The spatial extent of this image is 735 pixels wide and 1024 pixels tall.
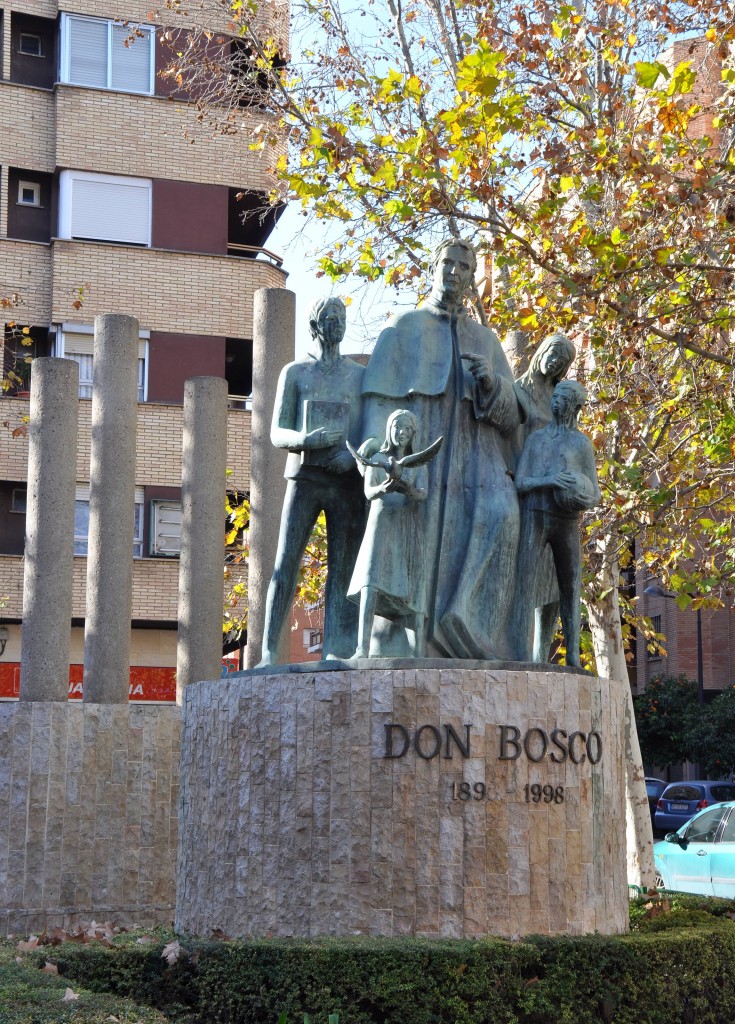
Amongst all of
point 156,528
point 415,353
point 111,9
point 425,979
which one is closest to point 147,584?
point 156,528

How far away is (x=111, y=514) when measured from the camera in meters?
16.2

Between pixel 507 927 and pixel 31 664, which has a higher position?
pixel 31 664

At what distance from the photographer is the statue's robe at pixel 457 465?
9742 mm

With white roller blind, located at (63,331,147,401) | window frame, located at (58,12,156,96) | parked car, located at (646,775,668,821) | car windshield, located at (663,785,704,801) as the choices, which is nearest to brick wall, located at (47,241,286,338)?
white roller blind, located at (63,331,147,401)

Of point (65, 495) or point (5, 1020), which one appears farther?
point (65, 495)

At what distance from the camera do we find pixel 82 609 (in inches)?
1116

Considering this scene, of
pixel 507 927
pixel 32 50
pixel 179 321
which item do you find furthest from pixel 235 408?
pixel 507 927

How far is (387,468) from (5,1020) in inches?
172

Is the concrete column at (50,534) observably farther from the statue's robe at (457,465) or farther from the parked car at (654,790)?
the parked car at (654,790)

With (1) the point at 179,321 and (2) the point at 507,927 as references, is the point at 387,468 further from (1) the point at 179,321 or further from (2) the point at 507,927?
(1) the point at 179,321

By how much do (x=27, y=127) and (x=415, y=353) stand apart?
22830 millimetres

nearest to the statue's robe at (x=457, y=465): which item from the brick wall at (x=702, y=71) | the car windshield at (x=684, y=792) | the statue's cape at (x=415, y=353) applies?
the statue's cape at (x=415, y=353)

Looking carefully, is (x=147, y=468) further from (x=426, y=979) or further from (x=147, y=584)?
(x=426, y=979)

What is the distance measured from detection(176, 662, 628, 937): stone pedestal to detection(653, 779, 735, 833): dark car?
82.4 feet
